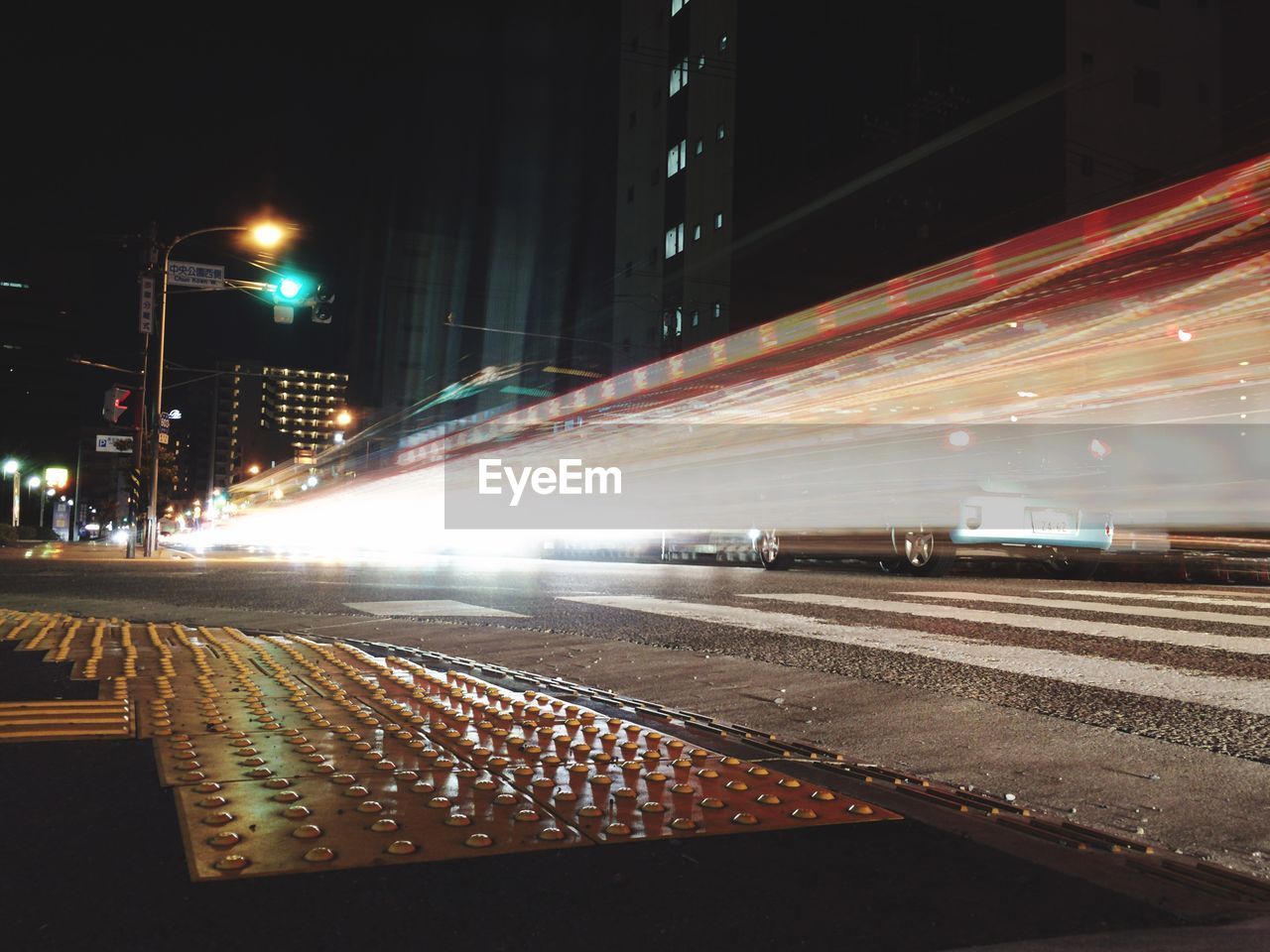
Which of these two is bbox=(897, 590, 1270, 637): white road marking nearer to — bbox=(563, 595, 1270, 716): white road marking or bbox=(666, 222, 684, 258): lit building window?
bbox=(563, 595, 1270, 716): white road marking

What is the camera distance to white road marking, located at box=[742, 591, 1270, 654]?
5957mm

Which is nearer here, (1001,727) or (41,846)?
(41,846)

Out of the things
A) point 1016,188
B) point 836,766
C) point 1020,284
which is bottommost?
point 836,766

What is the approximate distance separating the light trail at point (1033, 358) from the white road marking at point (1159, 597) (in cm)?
443

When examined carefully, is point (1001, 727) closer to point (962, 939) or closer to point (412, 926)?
point (962, 939)

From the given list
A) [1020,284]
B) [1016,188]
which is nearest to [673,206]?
[1016,188]

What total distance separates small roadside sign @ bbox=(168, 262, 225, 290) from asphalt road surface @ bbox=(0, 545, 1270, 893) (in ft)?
40.1

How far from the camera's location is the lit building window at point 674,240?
50.6 meters

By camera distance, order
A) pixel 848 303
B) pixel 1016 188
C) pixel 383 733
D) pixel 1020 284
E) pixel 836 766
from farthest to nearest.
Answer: pixel 1016 188, pixel 848 303, pixel 1020 284, pixel 383 733, pixel 836 766

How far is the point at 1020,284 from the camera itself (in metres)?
15.9

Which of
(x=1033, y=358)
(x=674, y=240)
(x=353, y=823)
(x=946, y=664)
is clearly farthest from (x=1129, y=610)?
(x=674, y=240)

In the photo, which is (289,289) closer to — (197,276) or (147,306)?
(197,276)

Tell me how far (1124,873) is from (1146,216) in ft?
47.8

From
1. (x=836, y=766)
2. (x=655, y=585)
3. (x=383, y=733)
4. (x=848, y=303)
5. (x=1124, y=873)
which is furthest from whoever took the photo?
(x=848, y=303)
